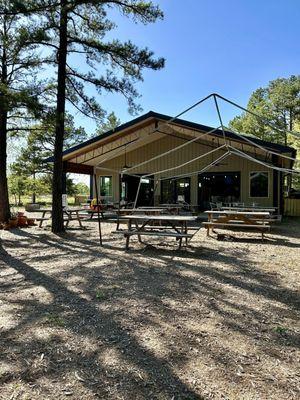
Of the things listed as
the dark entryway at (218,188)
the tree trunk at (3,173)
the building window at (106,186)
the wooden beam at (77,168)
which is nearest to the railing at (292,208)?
the dark entryway at (218,188)

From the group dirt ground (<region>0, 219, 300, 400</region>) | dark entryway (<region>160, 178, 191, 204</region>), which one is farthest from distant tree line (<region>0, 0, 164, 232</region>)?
dark entryway (<region>160, 178, 191, 204</region>)

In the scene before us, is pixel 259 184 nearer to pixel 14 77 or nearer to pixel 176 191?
pixel 176 191

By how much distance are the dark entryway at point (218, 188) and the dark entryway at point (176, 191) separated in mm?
670

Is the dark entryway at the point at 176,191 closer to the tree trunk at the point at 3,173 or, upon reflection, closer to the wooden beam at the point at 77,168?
the wooden beam at the point at 77,168

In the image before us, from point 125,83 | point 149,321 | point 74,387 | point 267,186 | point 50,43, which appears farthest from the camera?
point 267,186

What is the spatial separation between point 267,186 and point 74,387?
1425cm

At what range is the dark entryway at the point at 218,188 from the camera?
1561 cm

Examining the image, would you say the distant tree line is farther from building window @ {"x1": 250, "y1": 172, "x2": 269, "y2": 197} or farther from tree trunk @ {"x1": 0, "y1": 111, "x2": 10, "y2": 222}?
building window @ {"x1": 250, "y1": 172, "x2": 269, "y2": 197}

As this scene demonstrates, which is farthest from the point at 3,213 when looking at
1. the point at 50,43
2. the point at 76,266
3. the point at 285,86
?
the point at 285,86

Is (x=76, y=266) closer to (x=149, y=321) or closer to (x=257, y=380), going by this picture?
(x=149, y=321)

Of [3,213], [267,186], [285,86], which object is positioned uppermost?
[285,86]

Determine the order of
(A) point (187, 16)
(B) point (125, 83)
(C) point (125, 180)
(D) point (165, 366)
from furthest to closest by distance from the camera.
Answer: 1. (C) point (125, 180)
2. (A) point (187, 16)
3. (B) point (125, 83)
4. (D) point (165, 366)

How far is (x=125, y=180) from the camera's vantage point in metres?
18.3

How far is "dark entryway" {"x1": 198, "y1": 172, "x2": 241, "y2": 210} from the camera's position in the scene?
51.2 ft
